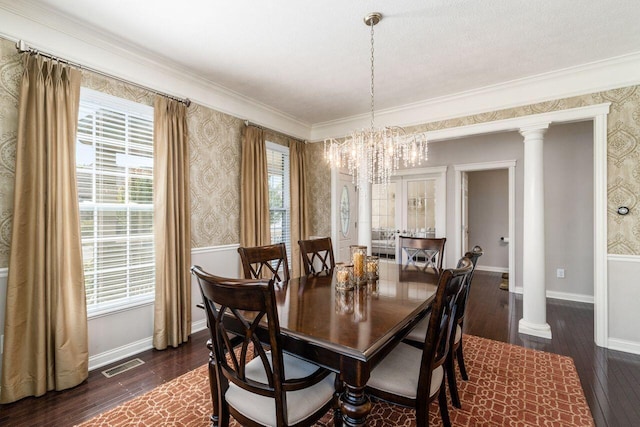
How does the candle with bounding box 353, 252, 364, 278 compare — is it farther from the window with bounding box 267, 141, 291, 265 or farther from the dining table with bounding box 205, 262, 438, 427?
the window with bounding box 267, 141, 291, 265

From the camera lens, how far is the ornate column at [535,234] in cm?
327

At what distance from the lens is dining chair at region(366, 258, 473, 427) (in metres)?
1.37

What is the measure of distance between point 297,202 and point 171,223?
6.72 ft

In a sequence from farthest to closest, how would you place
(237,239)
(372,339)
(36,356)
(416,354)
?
(237,239) → (36,356) → (416,354) → (372,339)

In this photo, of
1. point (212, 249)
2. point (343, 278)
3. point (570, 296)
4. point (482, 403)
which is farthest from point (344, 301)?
point (570, 296)

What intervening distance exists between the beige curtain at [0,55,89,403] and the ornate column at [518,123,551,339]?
14.2 ft

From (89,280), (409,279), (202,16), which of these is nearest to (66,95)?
(202,16)

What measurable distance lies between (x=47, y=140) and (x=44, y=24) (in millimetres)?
871

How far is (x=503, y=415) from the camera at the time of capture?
6.27ft

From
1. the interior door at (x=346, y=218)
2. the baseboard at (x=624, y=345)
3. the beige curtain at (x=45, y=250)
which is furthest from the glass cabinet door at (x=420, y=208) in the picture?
the beige curtain at (x=45, y=250)

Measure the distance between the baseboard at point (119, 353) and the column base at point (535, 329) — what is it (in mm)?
3947

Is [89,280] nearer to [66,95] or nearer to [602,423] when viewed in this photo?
[66,95]

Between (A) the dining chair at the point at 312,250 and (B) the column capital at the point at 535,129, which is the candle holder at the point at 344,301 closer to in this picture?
(A) the dining chair at the point at 312,250

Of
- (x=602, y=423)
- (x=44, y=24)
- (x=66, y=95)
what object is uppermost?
(x=44, y=24)
